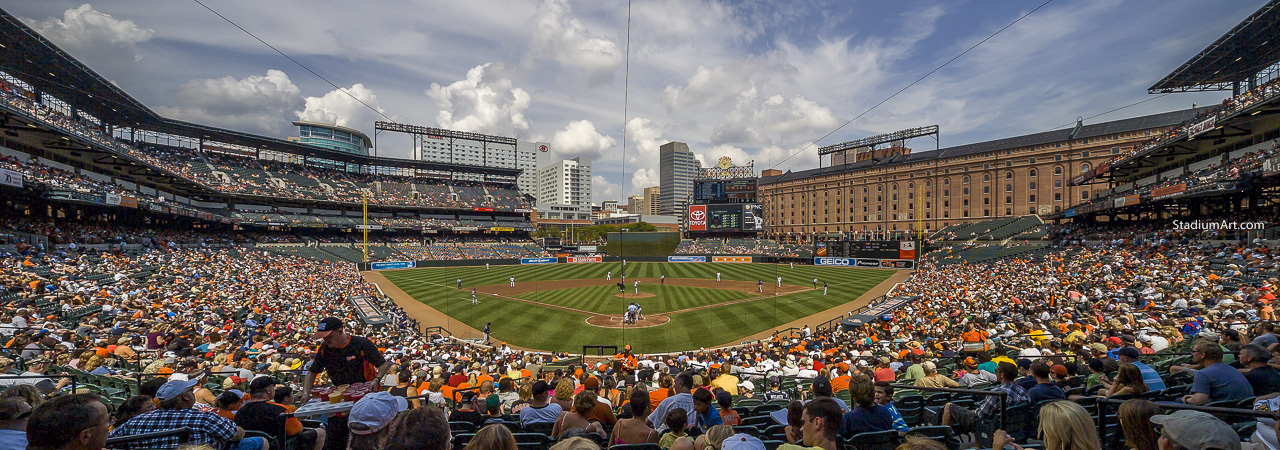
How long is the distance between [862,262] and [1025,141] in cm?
4051

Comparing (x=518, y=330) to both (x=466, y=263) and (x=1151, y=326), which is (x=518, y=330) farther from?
(x=466, y=263)

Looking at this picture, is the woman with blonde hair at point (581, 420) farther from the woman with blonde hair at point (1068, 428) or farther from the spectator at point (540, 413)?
the woman with blonde hair at point (1068, 428)

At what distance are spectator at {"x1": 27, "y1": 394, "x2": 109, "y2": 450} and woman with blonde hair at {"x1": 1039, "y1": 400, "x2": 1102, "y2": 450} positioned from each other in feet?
18.1

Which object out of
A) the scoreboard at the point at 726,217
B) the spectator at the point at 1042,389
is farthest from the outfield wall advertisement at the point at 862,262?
the spectator at the point at 1042,389

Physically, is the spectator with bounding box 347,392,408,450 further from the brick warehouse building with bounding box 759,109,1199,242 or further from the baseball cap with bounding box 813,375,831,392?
the brick warehouse building with bounding box 759,109,1199,242

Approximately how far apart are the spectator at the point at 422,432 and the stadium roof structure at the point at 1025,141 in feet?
247

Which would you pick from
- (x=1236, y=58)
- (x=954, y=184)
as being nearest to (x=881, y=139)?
(x=954, y=184)

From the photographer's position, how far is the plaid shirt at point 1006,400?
5.18 metres

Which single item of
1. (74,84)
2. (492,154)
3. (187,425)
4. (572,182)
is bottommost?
(187,425)

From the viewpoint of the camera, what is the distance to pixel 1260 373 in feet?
15.8

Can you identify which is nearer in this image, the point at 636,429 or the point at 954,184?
the point at 636,429

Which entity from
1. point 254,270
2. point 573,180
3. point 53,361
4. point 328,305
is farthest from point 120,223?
point 573,180

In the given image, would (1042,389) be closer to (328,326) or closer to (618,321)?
(328,326)

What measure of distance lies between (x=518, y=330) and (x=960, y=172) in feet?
260
